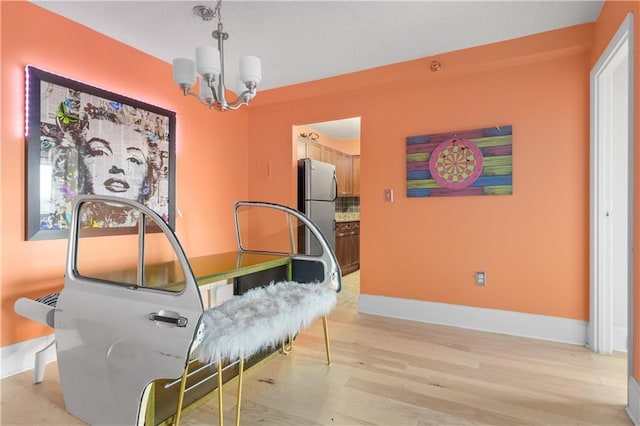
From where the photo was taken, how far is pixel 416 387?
195 cm

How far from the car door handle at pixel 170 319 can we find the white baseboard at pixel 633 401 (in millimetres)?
2135

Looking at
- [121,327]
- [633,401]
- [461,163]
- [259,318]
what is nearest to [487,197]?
[461,163]

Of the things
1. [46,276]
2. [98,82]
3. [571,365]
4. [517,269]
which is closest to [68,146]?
[98,82]

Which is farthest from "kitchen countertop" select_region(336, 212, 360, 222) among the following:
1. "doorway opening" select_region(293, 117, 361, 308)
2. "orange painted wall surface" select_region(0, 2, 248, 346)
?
"orange painted wall surface" select_region(0, 2, 248, 346)

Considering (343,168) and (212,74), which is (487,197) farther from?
(343,168)

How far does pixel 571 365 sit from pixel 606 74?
2.02 metres

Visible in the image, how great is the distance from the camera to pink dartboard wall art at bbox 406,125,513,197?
9.17ft

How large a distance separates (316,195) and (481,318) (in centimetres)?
229

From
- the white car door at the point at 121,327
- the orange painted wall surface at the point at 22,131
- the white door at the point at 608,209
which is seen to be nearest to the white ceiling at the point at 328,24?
the orange painted wall surface at the point at 22,131

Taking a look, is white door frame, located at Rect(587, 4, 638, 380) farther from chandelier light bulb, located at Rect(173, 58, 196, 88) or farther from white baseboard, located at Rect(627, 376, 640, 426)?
chandelier light bulb, located at Rect(173, 58, 196, 88)

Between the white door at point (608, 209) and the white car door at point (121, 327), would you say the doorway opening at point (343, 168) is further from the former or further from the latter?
the white car door at point (121, 327)

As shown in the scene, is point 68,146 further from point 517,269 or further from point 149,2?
point 517,269

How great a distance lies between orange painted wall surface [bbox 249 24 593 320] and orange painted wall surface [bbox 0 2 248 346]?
1182 mm

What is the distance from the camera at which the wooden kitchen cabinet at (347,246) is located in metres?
5.17
